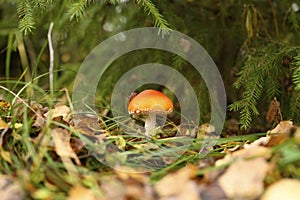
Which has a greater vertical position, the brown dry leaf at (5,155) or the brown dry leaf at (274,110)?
the brown dry leaf at (5,155)

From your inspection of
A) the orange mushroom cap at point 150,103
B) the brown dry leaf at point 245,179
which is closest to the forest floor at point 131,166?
the brown dry leaf at point 245,179

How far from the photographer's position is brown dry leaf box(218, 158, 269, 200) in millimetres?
858

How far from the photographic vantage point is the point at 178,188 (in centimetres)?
87

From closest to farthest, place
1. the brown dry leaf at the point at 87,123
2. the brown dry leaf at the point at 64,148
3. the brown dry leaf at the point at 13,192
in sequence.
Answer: the brown dry leaf at the point at 13,192 → the brown dry leaf at the point at 64,148 → the brown dry leaf at the point at 87,123

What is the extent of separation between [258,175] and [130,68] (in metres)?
1.69

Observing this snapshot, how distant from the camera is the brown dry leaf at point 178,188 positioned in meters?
0.85

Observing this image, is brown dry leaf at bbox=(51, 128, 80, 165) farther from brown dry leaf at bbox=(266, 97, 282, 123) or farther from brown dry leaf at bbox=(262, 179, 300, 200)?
brown dry leaf at bbox=(266, 97, 282, 123)

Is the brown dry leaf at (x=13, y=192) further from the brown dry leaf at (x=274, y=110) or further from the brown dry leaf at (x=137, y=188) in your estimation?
the brown dry leaf at (x=274, y=110)

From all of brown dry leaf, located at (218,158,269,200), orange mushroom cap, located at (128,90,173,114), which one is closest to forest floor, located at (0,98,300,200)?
brown dry leaf, located at (218,158,269,200)

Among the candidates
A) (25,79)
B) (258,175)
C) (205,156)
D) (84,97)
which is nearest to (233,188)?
(258,175)

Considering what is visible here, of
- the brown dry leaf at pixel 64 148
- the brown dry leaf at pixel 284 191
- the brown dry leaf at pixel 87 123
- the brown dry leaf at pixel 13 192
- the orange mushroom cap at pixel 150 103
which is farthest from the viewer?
the orange mushroom cap at pixel 150 103

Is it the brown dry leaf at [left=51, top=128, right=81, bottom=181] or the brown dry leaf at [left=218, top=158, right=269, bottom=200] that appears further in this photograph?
the brown dry leaf at [left=51, top=128, right=81, bottom=181]

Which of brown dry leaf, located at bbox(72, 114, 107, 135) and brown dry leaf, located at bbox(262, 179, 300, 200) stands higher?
brown dry leaf, located at bbox(72, 114, 107, 135)

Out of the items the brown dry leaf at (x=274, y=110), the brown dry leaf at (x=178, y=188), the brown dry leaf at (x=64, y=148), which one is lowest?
the brown dry leaf at (x=274, y=110)
